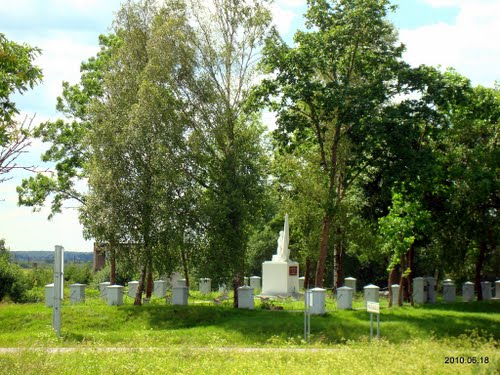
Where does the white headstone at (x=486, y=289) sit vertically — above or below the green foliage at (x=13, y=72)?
below

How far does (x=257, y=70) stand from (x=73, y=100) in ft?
43.9

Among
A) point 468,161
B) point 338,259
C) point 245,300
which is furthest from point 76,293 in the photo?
point 468,161

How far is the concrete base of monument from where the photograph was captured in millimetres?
34281

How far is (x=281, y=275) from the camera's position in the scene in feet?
113

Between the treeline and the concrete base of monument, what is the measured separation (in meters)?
4.14

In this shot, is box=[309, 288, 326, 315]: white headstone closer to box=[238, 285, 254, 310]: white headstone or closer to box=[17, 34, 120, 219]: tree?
box=[238, 285, 254, 310]: white headstone

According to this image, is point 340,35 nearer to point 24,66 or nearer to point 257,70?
point 257,70

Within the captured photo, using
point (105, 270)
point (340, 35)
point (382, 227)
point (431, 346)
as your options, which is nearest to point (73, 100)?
point (105, 270)

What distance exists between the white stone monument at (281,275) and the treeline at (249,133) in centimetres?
403

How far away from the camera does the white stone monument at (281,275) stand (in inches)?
1350

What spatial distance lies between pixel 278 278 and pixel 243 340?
488 inches

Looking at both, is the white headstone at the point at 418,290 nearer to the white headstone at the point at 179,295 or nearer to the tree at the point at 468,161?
the tree at the point at 468,161
